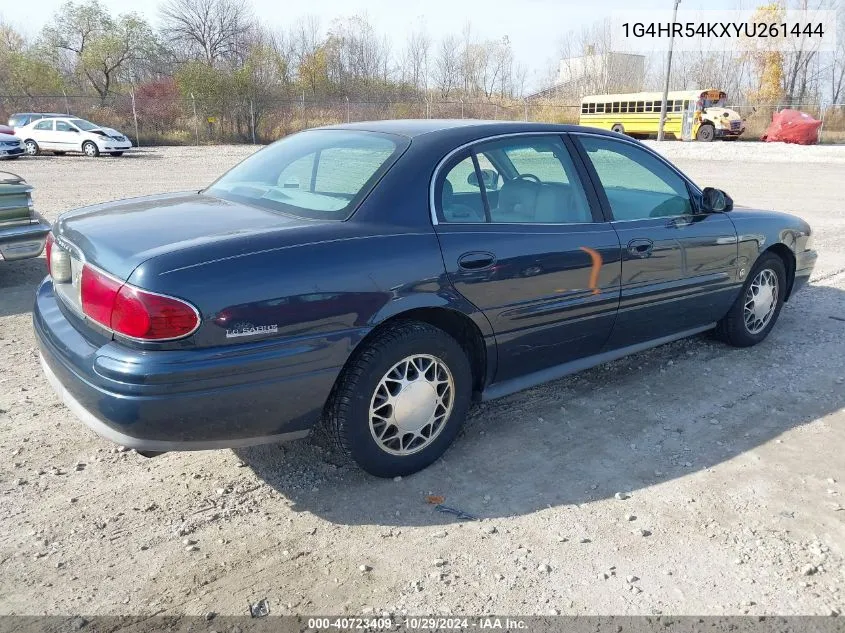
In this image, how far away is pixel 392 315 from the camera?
10.0 feet

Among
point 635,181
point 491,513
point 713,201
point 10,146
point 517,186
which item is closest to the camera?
point 491,513

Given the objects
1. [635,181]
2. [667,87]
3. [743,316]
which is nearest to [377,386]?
[635,181]

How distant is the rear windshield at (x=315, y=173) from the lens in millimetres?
3275

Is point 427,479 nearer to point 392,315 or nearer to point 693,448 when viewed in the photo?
point 392,315

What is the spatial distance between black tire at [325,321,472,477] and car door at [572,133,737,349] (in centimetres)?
130

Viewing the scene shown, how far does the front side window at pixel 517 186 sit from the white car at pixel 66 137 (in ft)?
82.3

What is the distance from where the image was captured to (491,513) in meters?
3.08

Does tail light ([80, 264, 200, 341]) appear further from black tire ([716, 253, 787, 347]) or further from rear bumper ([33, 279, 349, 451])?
black tire ([716, 253, 787, 347])

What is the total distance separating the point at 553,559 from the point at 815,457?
1760 millimetres

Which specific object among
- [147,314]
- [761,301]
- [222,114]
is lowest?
[761,301]

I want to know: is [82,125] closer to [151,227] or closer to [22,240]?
[22,240]

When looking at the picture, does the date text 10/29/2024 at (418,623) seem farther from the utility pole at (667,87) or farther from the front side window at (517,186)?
the utility pole at (667,87)

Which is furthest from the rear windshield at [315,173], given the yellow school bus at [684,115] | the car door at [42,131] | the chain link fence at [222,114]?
the yellow school bus at [684,115]

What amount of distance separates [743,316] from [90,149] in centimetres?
2559
